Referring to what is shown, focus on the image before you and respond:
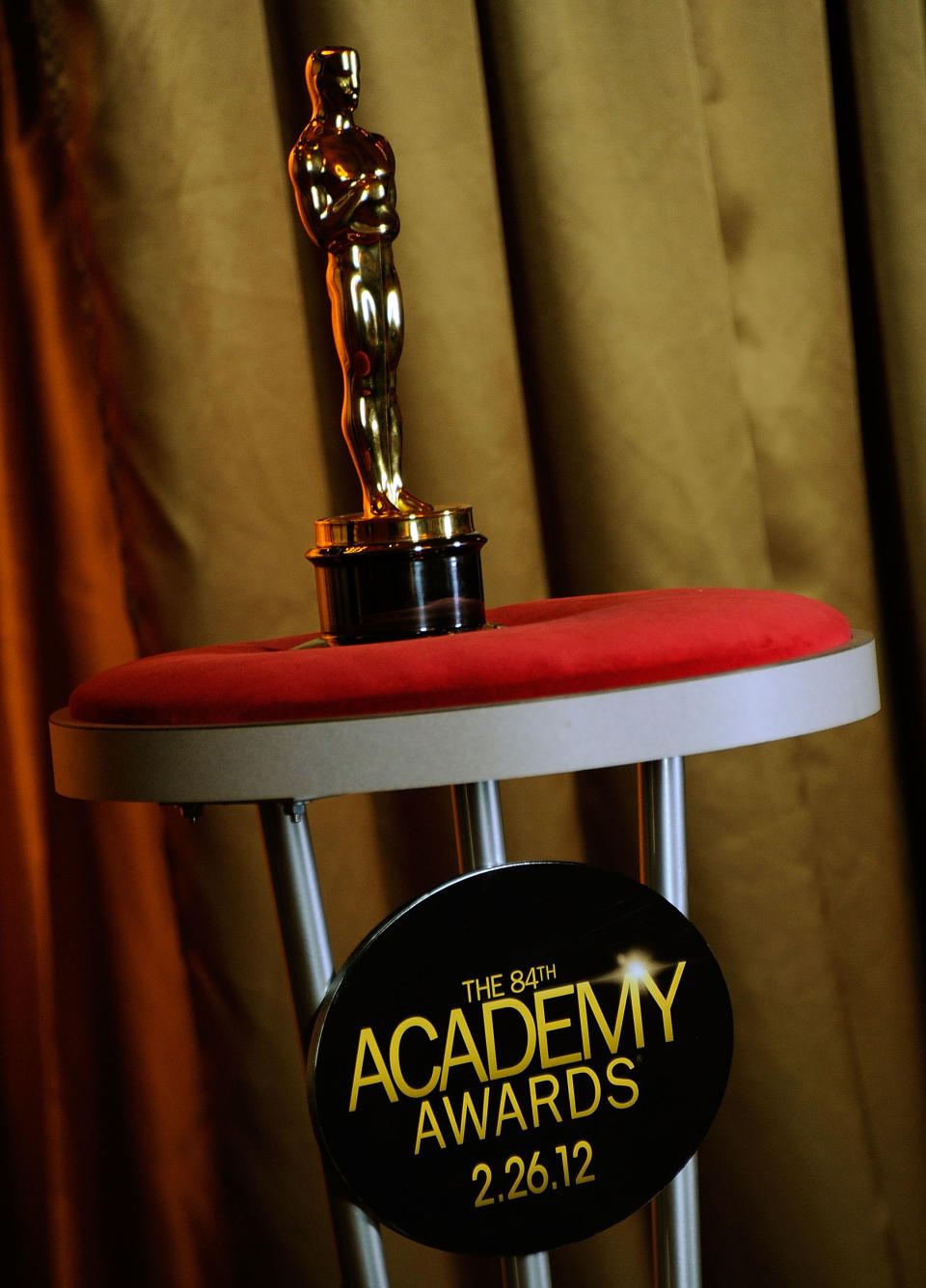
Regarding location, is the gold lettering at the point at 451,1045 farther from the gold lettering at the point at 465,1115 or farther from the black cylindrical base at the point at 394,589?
the black cylindrical base at the point at 394,589

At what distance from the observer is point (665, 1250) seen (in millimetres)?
755

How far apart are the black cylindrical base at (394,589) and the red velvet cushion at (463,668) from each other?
89mm

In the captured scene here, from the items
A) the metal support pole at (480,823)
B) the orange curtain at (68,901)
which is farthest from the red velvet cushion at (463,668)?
the orange curtain at (68,901)

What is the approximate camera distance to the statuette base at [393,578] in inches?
26.6

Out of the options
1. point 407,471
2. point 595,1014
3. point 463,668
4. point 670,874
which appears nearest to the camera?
point 463,668

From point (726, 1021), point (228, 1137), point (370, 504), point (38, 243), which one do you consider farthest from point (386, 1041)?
point (38, 243)

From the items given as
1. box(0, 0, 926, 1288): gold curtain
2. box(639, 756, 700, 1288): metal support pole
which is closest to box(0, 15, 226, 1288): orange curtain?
box(0, 0, 926, 1288): gold curtain

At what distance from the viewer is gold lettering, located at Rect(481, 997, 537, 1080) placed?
62 centimetres

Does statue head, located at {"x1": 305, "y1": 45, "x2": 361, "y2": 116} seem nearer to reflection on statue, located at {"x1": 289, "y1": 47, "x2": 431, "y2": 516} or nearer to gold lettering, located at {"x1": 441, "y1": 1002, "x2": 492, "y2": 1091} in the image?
reflection on statue, located at {"x1": 289, "y1": 47, "x2": 431, "y2": 516}

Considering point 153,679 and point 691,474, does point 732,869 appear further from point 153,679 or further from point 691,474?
point 153,679

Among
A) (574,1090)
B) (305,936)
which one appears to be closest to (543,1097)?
(574,1090)

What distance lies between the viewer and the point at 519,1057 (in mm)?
622

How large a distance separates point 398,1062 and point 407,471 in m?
0.58

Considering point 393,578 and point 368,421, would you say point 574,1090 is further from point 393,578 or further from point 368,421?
point 368,421
